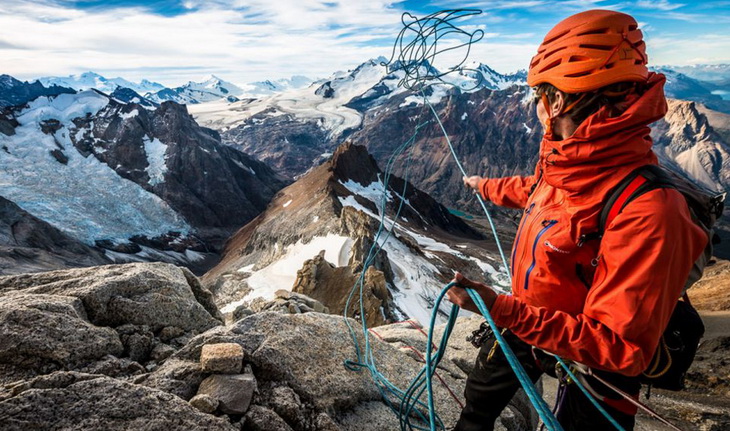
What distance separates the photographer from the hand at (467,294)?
316 centimetres

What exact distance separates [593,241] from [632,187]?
51 centimetres

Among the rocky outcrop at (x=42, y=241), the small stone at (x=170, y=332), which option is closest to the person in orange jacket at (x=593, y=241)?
the small stone at (x=170, y=332)

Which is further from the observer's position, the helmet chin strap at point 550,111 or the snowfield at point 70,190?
the snowfield at point 70,190

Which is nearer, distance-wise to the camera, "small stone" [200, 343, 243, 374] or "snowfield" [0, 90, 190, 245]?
"small stone" [200, 343, 243, 374]

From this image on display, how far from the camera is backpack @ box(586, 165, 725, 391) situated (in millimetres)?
2689

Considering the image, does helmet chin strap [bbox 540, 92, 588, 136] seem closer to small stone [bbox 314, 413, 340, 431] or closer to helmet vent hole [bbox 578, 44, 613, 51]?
helmet vent hole [bbox 578, 44, 613, 51]

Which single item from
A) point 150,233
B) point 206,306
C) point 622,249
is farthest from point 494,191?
point 150,233

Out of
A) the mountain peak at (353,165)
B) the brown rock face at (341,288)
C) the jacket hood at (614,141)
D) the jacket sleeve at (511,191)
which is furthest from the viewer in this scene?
the mountain peak at (353,165)

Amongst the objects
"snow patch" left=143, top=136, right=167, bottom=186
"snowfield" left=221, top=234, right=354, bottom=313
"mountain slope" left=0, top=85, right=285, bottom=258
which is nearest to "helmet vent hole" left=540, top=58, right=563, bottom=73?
"snowfield" left=221, top=234, right=354, bottom=313

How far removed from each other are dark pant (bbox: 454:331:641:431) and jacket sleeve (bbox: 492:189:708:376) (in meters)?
1.00

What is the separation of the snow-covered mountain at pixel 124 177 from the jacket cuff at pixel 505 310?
91520mm

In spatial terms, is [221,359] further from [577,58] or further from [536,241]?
[577,58]

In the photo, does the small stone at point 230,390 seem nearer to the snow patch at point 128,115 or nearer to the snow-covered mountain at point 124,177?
the snow-covered mountain at point 124,177

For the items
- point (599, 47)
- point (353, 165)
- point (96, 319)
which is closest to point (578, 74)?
point (599, 47)
